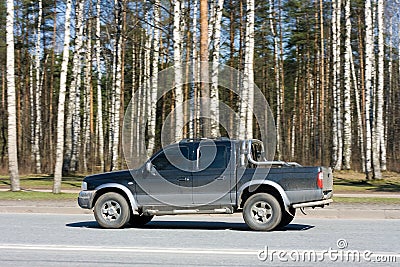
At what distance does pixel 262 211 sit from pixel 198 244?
2519 mm

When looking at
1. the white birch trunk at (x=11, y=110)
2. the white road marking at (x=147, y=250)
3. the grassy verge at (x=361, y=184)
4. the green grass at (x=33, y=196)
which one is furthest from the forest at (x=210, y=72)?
the white road marking at (x=147, y=250)

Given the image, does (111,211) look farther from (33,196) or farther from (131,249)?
(33,196)

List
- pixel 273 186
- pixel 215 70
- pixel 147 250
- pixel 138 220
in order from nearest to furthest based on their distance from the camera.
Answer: pixel 147 250 < pixel 273 186 < pixel 138 220 < pixel 215 70

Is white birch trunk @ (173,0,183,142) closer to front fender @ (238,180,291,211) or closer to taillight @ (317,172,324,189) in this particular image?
front fender @ (238,180,291,211)

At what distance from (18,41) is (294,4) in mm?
21035

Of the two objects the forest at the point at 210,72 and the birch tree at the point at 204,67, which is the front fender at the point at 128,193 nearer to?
the birch tree at the point at 204,67

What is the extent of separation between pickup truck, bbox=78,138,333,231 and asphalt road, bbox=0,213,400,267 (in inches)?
17.7

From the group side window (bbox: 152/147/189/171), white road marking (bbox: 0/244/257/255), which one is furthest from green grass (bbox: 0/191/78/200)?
white road marking (bbox: 0/244/257/255)

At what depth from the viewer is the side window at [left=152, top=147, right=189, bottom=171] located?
14.8m

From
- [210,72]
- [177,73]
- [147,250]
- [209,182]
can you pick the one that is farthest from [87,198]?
[210,72]

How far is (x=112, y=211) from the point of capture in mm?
15023

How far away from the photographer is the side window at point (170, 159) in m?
14.8

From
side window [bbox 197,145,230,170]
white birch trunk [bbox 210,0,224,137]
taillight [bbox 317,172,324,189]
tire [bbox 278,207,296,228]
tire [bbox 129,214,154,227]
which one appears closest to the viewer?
taillight [bbox 317,172,324,189]

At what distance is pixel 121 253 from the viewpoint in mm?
10977
